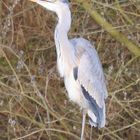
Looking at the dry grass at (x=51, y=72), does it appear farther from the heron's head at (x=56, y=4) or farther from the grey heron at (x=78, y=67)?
the heron's head at (x=56, y=4)

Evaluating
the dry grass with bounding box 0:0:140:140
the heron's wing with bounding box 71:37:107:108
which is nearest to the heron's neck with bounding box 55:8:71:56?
the heron's wing with bounding box 71:37:107:108

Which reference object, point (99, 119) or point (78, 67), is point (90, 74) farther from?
point (99, 119)

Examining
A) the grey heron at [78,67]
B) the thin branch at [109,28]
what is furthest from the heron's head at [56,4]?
the thin branch at [109,28]

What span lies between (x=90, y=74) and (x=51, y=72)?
0.74m

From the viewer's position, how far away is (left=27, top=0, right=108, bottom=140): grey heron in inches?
139

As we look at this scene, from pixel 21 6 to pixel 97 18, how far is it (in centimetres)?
90

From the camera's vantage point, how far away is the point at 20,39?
4.86 m

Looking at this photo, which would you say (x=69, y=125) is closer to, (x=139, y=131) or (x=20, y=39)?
(x=139, y=131)

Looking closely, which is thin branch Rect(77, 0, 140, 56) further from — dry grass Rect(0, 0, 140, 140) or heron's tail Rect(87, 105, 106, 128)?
heron's tail Rect(87, 105, 106, 128)

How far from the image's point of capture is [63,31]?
349 cm

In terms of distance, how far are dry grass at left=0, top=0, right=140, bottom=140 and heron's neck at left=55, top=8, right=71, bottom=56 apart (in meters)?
0.66

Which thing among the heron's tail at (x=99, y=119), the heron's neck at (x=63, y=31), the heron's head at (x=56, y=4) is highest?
the heron's head at (x=56, y=4)

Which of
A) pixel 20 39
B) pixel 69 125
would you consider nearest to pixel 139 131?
pixel 69 125

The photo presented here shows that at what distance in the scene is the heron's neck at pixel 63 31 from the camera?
3.48 meters
